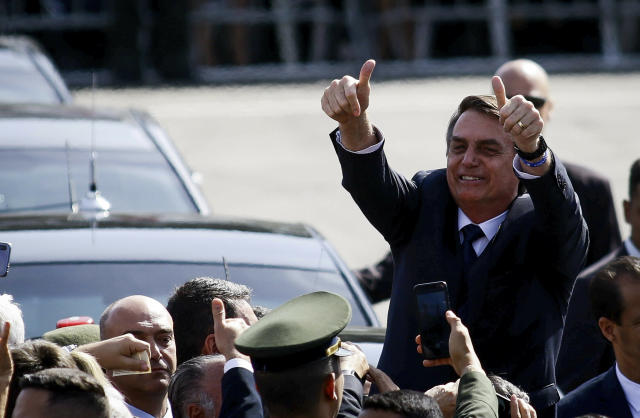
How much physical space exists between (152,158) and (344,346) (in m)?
3.37

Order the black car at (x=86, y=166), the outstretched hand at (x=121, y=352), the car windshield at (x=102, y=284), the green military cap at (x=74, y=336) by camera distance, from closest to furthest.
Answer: the outstretched hand at (x=121, y=352), the green military cap at (x=74, y=336), the car windshield at (x=102, y=284), the black car at (x=86, y=166)

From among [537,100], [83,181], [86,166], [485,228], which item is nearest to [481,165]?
[485,228]

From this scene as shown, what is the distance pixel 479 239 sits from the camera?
4.10m

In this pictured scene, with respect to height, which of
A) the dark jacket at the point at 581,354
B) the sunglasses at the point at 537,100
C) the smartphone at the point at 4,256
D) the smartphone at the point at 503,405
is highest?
the smartphone at the point at 4,256

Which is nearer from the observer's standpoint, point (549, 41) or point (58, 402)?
point (58, 402)

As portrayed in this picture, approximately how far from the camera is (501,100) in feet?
12.4

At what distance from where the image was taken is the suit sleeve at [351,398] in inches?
138

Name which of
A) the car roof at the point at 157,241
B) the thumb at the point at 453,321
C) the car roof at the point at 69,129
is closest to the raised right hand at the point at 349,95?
the thumb at the point at 453,321

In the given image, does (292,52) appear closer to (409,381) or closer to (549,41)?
(549,41)

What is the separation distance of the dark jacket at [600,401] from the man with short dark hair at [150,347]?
1.34 meters

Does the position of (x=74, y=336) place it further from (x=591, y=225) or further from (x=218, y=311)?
(x=591, y=225)

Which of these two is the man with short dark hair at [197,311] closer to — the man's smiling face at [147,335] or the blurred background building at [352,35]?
the man's smiling face at [147,335]

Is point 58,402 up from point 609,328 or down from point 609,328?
up

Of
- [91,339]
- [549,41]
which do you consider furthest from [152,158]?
[549,41]
